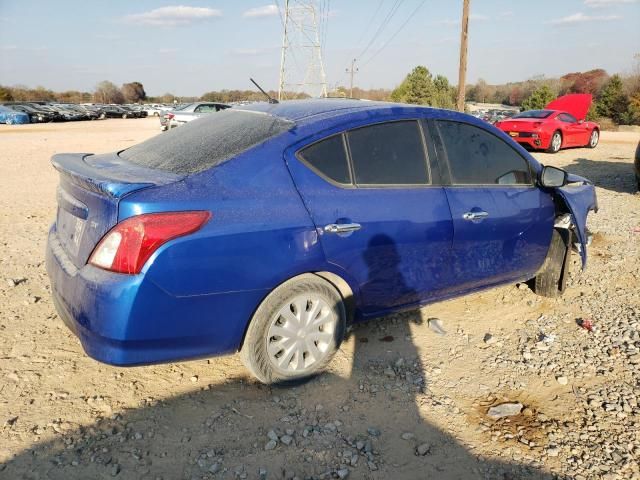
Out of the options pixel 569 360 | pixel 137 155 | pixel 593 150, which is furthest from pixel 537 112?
pixel 137 155

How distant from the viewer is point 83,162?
3184mm

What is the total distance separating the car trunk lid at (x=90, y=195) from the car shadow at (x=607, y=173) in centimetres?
953

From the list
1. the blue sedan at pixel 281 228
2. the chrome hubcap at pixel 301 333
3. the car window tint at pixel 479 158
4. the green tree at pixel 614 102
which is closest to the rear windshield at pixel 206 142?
the blue sedan at pixel 281 228

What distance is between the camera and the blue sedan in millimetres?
2459

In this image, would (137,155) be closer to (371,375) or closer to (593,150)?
(371,375)

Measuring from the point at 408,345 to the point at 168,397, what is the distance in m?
1.66

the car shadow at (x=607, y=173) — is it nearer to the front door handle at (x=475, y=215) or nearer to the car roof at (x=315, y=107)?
the front door handle at (x=475, y=215)

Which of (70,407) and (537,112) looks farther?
→ (537,112)

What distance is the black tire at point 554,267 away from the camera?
14.3 ft

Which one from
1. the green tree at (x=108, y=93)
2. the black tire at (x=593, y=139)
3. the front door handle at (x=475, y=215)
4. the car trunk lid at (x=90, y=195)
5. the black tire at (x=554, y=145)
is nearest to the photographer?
the car trunk lid at (x=90, y=195)

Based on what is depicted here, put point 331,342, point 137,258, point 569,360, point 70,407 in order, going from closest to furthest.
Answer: point 137,258 < point 70,407 < point 331,342 < point 569,360

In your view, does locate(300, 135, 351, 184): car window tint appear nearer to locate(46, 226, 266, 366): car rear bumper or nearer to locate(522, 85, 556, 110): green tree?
locate(46, 226, 266, 366): car rear bumper

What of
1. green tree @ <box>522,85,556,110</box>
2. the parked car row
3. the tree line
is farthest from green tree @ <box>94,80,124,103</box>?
green tree @ <box>522,85,556,110</box>

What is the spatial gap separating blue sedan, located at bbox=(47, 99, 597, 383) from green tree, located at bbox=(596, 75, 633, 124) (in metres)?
44.7
